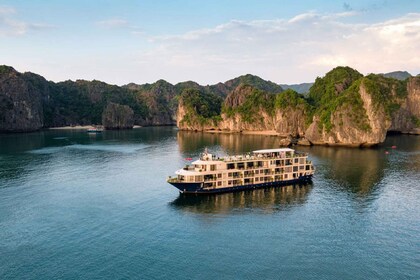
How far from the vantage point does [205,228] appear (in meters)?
56.0

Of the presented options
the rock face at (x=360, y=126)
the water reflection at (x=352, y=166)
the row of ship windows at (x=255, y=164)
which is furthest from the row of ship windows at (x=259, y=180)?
the rock face at (x=360, y=126)

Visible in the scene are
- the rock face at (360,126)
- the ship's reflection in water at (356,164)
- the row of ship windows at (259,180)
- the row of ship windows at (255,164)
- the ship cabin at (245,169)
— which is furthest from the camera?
the rock face at (360,126)

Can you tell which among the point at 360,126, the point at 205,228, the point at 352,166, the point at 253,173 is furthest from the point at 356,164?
the point at 205,228

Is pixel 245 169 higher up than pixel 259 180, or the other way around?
pixel 245 169

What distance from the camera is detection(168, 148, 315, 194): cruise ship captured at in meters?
71.7

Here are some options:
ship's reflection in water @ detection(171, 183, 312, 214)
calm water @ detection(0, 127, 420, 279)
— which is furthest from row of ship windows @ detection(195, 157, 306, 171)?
calm water @ detection(0, 127, 420, 279)

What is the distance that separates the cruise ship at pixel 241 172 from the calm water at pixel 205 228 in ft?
7.58

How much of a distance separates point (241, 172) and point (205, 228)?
22359 millimetres

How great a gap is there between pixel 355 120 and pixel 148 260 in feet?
405

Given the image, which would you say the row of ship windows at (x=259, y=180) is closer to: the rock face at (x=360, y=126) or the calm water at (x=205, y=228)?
the calm water at (x=205, y=228)

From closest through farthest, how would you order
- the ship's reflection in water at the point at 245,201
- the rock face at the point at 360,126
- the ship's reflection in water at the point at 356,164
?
the ship's reflection in water at the point at 245,201 < the ship's reflection in water at the point at 356,164 < the rock face at the point at 360,126

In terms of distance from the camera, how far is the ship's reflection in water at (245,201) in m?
65.2

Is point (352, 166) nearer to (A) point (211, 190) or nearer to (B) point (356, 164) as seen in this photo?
(B) point (356, 164)

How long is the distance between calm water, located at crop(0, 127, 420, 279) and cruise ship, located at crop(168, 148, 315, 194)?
7.58 feet
